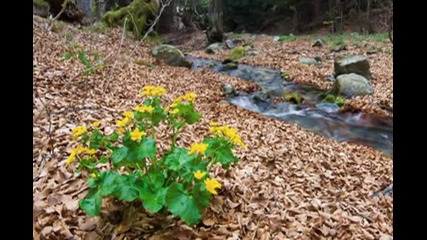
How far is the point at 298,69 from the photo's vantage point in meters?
11.1

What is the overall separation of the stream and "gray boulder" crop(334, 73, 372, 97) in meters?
0.55

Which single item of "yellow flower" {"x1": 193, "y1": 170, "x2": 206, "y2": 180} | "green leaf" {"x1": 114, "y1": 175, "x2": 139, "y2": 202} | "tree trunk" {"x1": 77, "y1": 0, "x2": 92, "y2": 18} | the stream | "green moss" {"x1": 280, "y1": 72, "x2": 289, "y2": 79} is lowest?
the stream

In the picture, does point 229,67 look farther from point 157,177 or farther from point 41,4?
point 157,177

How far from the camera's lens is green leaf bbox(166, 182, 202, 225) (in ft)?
5.69

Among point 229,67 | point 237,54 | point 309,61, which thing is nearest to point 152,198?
point 229,67

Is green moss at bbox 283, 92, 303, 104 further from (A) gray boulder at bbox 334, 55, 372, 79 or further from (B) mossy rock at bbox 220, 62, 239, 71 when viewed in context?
(B) mossy rock at bbox 220, 62, 239, 71

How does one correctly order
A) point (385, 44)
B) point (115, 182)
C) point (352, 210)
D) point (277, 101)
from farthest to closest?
point (385, 44), point (277, 101), point (352, 210), point (115, 182)

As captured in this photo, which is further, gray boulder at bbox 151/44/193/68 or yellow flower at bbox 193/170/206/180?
gray boulder at bbox 151/44/193/68

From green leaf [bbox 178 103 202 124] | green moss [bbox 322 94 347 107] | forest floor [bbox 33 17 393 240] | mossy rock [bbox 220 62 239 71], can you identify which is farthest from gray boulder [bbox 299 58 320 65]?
green leaf [bbox 178 103 202 124]
